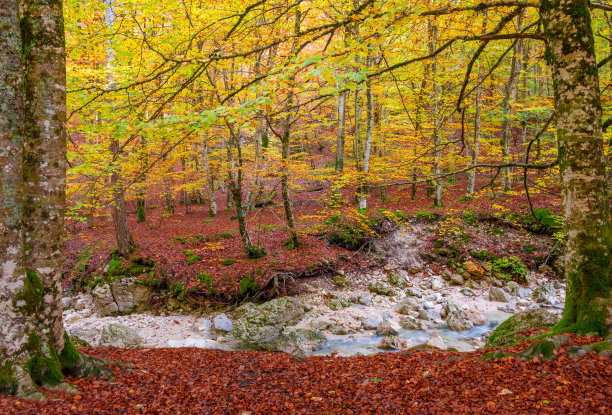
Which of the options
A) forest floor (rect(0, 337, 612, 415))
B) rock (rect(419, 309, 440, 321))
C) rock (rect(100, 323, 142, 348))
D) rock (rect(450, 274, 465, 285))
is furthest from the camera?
rock (rect(450, 274, 465, 285))

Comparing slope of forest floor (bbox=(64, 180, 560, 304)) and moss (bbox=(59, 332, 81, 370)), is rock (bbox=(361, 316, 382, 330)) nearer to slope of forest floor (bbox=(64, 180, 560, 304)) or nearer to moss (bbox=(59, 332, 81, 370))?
slope of forest floor (bbox=(64, 180, 560, 304))

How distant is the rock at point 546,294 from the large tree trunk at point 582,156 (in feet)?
22.4

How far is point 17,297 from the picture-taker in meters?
2.67

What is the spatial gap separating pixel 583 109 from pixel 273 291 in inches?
295

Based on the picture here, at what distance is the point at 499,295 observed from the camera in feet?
29.2

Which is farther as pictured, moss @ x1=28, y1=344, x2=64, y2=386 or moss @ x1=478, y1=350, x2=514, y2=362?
moss @ x1=478, y1=350, x2=514, y2=362

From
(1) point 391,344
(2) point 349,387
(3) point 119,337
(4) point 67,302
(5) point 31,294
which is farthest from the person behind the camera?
(4) point 67,302

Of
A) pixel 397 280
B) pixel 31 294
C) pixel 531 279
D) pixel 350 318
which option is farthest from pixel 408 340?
pixel 31 294

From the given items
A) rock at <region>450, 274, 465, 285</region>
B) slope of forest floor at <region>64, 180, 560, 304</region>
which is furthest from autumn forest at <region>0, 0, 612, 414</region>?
rock at <region>450, 274, 465, 285</region>

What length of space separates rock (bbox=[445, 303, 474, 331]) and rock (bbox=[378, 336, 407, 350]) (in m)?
1.65

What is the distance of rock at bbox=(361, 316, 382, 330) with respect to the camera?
764cm

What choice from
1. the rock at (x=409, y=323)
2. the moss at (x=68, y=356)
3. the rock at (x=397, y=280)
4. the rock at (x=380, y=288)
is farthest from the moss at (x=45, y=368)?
the rock at (x=397, y=280)

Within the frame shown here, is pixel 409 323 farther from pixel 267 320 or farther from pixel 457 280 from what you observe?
pixel 267 320

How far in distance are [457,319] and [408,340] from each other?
5.30 ft
